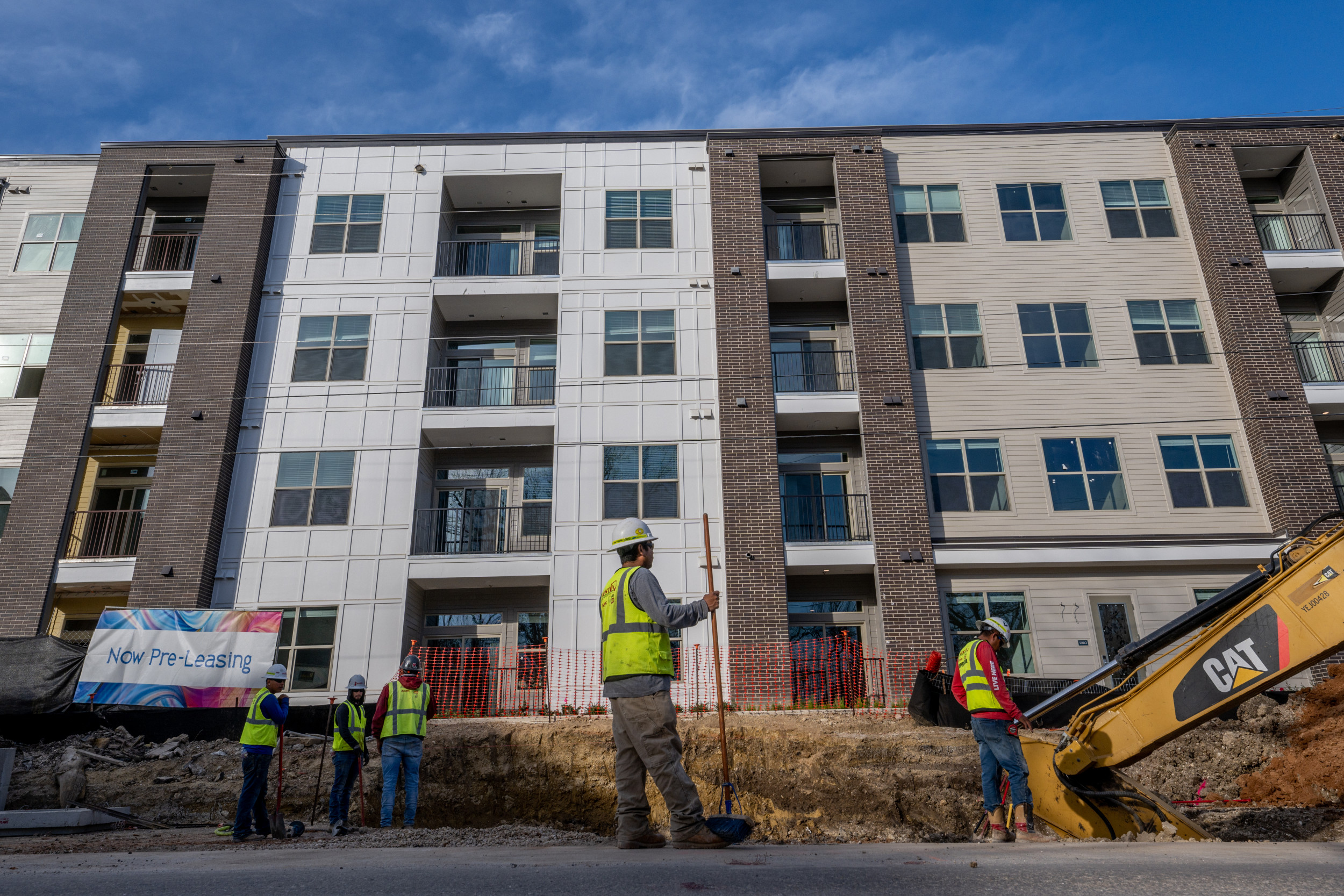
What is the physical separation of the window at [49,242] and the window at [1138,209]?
26119mm

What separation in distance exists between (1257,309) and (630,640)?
20.7 metres

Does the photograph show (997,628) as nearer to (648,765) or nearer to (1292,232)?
(648,765)

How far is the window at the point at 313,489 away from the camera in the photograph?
763 inches

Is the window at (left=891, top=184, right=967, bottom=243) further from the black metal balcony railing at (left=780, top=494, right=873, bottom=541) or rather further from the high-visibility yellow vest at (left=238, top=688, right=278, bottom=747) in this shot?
the high-visibility yellow vest at (left=238, top=688, right=278, bottom=747)

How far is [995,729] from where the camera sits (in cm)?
757

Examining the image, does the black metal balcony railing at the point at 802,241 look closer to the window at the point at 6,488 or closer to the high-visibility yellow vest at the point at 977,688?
the high-visibility yellow vest at the point at 977,688

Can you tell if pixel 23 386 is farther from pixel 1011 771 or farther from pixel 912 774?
pixel 1011 771

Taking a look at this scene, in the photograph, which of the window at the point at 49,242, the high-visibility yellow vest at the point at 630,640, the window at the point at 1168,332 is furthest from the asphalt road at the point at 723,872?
the window at the point at 49,242

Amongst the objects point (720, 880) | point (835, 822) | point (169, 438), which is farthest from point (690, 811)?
point (169, 438)

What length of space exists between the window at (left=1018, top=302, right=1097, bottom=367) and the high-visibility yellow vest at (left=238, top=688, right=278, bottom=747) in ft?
57.4

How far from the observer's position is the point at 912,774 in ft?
38.7

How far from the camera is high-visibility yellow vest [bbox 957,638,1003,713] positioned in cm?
752

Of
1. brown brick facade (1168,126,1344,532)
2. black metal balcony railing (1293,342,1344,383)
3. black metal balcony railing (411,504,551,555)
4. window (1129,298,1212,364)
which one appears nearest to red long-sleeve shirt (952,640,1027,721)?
black metal balcony railing (411,504,551,555)

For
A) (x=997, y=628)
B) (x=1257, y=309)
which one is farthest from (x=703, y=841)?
(x=1257, y=309)
